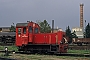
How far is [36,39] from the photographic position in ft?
80.9

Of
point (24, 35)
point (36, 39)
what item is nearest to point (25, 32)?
point (24, 35)

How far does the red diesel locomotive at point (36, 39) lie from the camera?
2345 cm

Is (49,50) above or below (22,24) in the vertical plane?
below

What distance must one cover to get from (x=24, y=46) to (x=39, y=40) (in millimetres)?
1885

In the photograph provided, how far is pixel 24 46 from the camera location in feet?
80.9

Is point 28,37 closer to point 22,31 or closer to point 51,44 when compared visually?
point 22,31

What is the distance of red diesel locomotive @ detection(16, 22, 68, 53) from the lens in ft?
76.9

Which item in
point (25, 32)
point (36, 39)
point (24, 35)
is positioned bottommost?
point (36, 39)

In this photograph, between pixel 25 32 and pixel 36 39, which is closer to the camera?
pixel 25 32

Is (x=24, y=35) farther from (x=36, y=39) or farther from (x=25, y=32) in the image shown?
(x=36, y=39)

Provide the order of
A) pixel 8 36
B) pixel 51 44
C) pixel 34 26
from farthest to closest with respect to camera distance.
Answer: pixel 8 36, pixel 34 26, pixel 51 44

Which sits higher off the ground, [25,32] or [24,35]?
[25,32]

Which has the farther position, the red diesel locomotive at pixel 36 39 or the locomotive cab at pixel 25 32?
the locomotive cab at pixel 25 32

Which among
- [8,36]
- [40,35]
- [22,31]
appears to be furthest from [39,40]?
[8,36]
